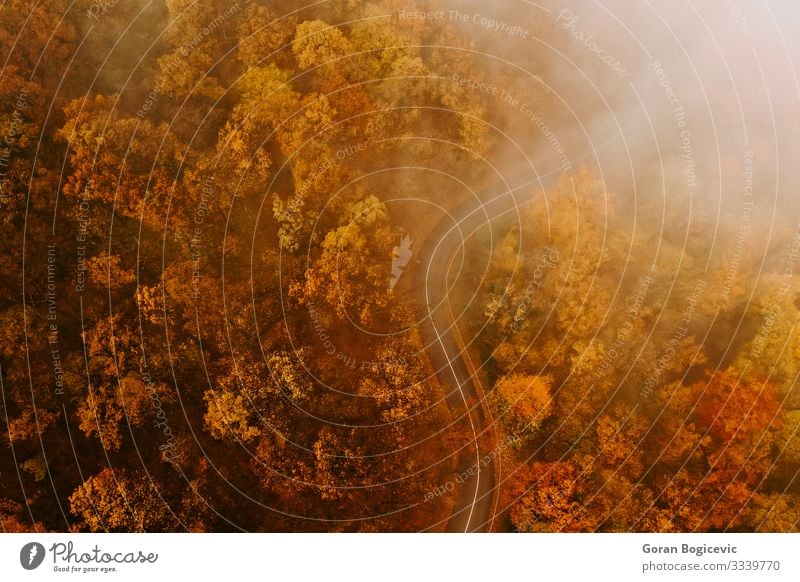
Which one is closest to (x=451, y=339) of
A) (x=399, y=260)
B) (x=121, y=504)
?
(x=399, y=260)

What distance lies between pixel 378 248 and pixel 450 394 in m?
2.95

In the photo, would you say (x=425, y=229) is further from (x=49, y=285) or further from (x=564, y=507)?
(x=49, y=285)

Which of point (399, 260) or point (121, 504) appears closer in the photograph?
point (121, 504)

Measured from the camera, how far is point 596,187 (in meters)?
9.23

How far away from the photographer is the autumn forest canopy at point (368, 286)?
342 inches
